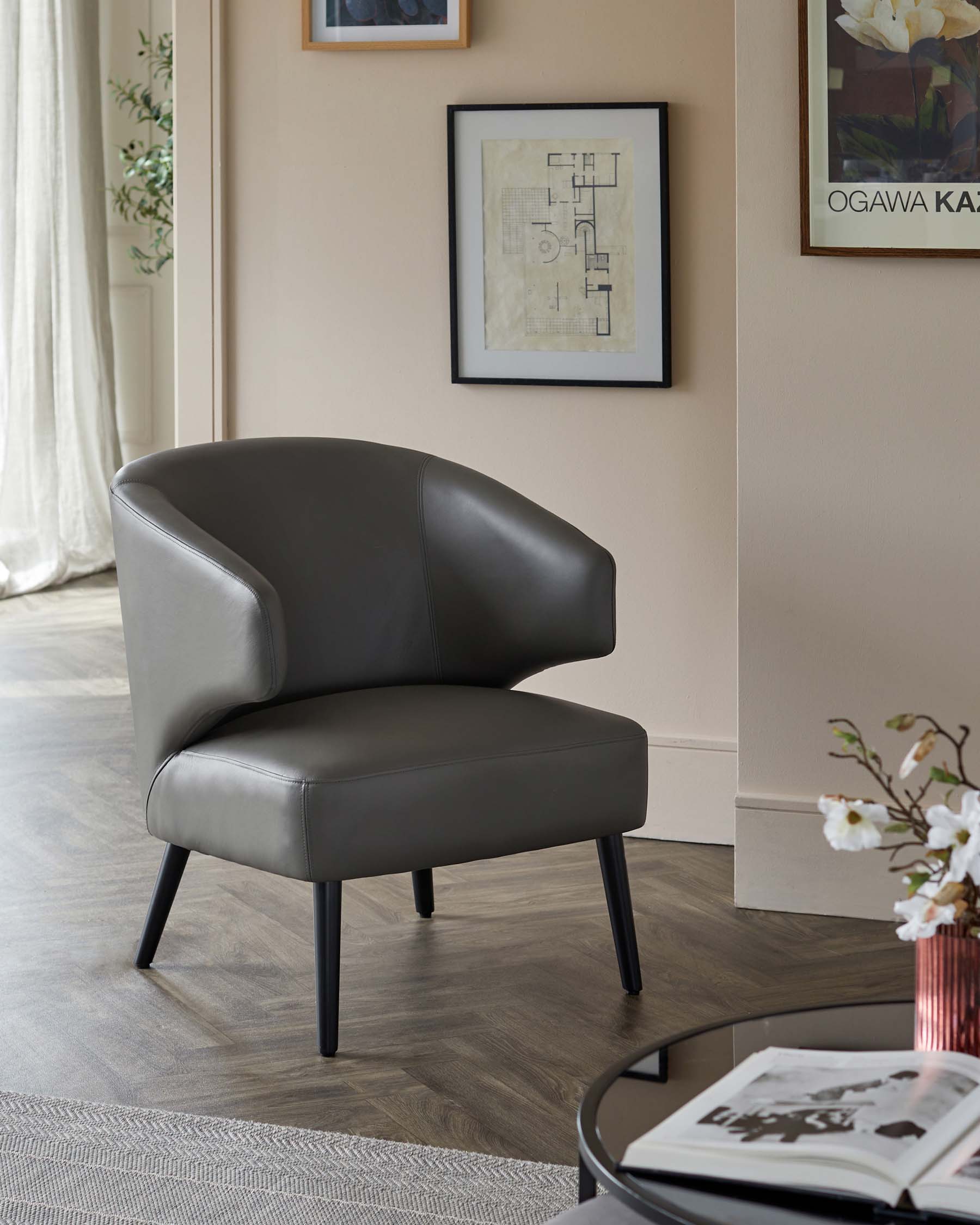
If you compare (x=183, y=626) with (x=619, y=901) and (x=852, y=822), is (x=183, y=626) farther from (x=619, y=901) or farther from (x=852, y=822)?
(x=852, y=822)

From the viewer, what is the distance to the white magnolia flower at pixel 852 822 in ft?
4.08

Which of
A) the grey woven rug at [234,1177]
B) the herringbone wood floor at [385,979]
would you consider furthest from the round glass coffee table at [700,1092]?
the herringbone wood floor at [385,979]

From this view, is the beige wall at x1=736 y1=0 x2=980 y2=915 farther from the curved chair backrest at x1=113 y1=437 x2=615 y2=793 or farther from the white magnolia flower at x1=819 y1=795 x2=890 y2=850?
the white magnolia flower at x1=819 y1=795 x2=890 y2=850

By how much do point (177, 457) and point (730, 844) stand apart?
→ 140 centimetres

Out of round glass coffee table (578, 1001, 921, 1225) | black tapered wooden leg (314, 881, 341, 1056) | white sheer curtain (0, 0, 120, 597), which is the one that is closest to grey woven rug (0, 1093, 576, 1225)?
black tapered wooden leg (314, 881, 341, 1056)

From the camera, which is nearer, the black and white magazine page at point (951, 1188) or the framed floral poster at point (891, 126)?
the black and white magazine page at point (951, 1188)

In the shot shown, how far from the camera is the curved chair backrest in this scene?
229 cm

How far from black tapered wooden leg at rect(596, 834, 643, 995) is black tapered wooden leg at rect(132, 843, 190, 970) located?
2.16ft

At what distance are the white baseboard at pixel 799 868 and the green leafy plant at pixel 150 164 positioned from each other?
455 centimetres

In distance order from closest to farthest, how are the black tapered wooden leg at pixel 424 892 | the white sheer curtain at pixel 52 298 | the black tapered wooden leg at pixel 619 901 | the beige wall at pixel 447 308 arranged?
the black tapered wooden leg at pixel 619 901, the black tapered wooden leg at pixel 424 892, the beige wall at pixel 447 308, the white sheer curtain at pixel 52 298

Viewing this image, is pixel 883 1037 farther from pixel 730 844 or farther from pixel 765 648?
pixel 730 844

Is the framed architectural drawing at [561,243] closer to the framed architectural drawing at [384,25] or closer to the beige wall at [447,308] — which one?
the beige wall at [447,308]

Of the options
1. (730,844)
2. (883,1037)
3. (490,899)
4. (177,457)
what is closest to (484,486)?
(177,457)

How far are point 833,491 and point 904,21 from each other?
771mm
